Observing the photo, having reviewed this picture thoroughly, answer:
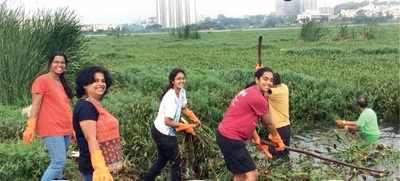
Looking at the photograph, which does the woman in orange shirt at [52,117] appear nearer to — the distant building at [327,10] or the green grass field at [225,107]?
the green grass field at [225,107]

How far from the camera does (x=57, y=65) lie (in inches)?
228

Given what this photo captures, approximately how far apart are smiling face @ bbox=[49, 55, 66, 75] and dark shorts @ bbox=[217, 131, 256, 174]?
158cm

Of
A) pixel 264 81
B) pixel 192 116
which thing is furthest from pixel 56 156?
pixel 264 81

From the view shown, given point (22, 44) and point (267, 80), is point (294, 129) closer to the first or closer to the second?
point (22, 44)

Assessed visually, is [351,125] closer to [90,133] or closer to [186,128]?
[186,128]

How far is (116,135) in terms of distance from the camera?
441cm

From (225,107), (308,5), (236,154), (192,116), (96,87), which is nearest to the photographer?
(96,87)

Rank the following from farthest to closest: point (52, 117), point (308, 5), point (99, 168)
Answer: point (308, 5)
point (52, 117)
point (99, 168)

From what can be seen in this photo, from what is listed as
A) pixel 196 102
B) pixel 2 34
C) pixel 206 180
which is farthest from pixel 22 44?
pixel 206 180

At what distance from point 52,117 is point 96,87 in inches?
61.8

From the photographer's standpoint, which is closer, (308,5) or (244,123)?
(244,123)

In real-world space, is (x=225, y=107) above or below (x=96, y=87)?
below

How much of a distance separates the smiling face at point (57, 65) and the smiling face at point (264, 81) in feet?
5.97

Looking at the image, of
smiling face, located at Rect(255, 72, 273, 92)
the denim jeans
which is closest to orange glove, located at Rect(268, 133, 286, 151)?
smiling face, located at Rect(255, 72, 273, 92)
